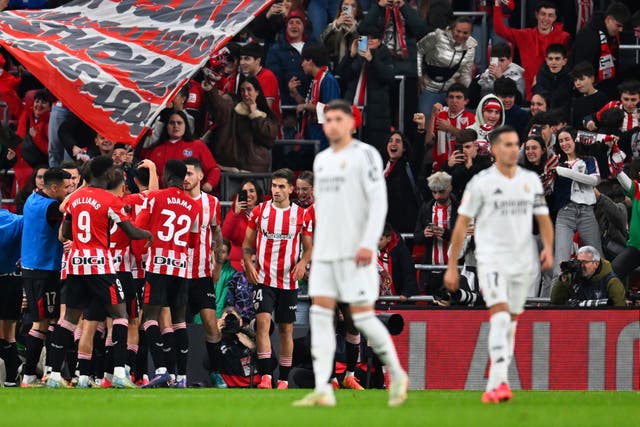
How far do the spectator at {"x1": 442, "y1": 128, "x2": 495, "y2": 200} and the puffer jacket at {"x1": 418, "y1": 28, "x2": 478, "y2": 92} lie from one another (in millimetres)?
1954

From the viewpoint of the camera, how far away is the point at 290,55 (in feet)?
70.0

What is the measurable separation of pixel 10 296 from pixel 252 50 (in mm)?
5796

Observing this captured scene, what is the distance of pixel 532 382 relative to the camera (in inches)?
649

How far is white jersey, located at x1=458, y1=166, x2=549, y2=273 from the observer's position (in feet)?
38.4

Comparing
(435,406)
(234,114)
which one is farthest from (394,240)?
(435,406)

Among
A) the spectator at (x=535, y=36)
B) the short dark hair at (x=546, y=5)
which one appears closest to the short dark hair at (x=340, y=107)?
the spectator at (x=535, y=36)

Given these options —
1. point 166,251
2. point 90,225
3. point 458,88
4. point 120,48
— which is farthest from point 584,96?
point 90,225

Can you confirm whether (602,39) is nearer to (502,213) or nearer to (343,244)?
(502,213)

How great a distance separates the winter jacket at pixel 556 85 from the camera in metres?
20.7

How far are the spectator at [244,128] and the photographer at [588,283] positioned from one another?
4.83 meters

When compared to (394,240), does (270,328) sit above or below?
below

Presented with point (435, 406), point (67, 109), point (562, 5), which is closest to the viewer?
point (435, 406)

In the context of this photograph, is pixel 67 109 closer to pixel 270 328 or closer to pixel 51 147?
pixel 51 147

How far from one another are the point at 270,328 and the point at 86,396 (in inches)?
152
